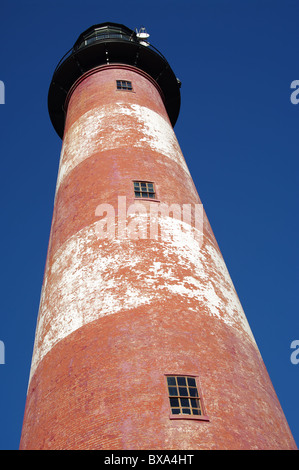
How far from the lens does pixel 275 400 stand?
1321 cm

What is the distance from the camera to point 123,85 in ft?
76.4

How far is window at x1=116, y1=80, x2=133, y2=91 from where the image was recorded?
23.1m

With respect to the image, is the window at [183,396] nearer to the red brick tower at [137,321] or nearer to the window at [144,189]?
the red brick tower at [137,321]

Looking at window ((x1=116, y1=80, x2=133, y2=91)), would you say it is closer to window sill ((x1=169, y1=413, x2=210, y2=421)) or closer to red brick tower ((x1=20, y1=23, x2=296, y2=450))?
red brick tower ((x1=20, y1=23, x2=296, y2=450))

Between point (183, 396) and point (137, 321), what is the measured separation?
7.68 feet

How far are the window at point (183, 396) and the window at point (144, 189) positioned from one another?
7.03 meters

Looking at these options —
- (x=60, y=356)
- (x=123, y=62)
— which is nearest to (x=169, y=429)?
(x=60, y=356)

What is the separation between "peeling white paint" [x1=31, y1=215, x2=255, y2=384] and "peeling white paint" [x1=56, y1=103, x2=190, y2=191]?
4.61m

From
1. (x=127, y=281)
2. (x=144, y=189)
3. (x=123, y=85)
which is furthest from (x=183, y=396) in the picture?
(x=123, y=85)

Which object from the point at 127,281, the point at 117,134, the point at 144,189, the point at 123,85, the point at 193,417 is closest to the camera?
the point at 193,417

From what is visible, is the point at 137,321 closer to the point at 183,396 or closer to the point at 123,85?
the point at 183,396

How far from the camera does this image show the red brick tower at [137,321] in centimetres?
1098

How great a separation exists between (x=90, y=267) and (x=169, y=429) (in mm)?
5660
